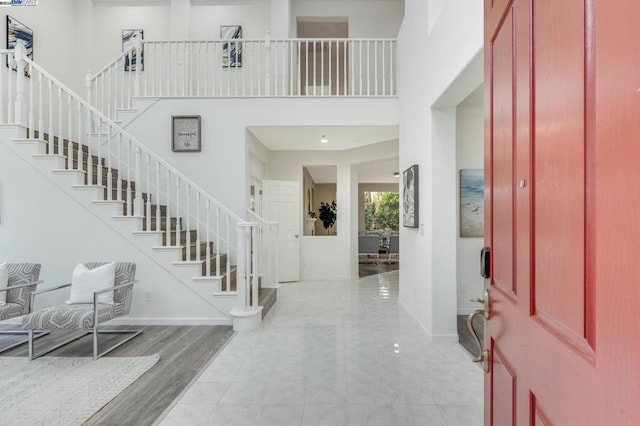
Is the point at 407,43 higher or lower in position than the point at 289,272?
higher

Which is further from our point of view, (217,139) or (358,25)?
(358,25)

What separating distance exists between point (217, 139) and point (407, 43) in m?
3.04

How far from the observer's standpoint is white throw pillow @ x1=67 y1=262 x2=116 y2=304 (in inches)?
133

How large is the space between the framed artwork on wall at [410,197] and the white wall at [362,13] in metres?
3.58

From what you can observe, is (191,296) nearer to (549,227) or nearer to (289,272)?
(289,272)

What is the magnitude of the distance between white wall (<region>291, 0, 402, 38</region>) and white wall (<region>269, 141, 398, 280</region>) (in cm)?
240

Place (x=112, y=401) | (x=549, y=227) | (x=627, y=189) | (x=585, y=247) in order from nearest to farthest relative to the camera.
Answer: (x=627, y=189) < (x=585, y=247) < (x=549, y=227) < (x=112, y=401)

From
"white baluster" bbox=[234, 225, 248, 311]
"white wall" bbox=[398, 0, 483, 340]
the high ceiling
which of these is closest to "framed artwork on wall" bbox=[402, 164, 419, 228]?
"white wall" bbox=[398, 0, 483, 340]

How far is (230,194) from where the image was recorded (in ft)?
16.4

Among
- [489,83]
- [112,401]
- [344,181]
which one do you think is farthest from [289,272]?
[489,83]

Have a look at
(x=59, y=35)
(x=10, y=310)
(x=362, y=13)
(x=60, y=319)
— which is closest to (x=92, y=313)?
(x=60, y=319)

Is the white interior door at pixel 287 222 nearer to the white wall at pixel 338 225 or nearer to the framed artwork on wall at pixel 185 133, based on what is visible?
the white wall at pixel 338 225

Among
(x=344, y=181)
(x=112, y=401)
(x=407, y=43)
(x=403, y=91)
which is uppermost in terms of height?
(x=407, y=43)

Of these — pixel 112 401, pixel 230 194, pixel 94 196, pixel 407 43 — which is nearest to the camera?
pixel 112 401
